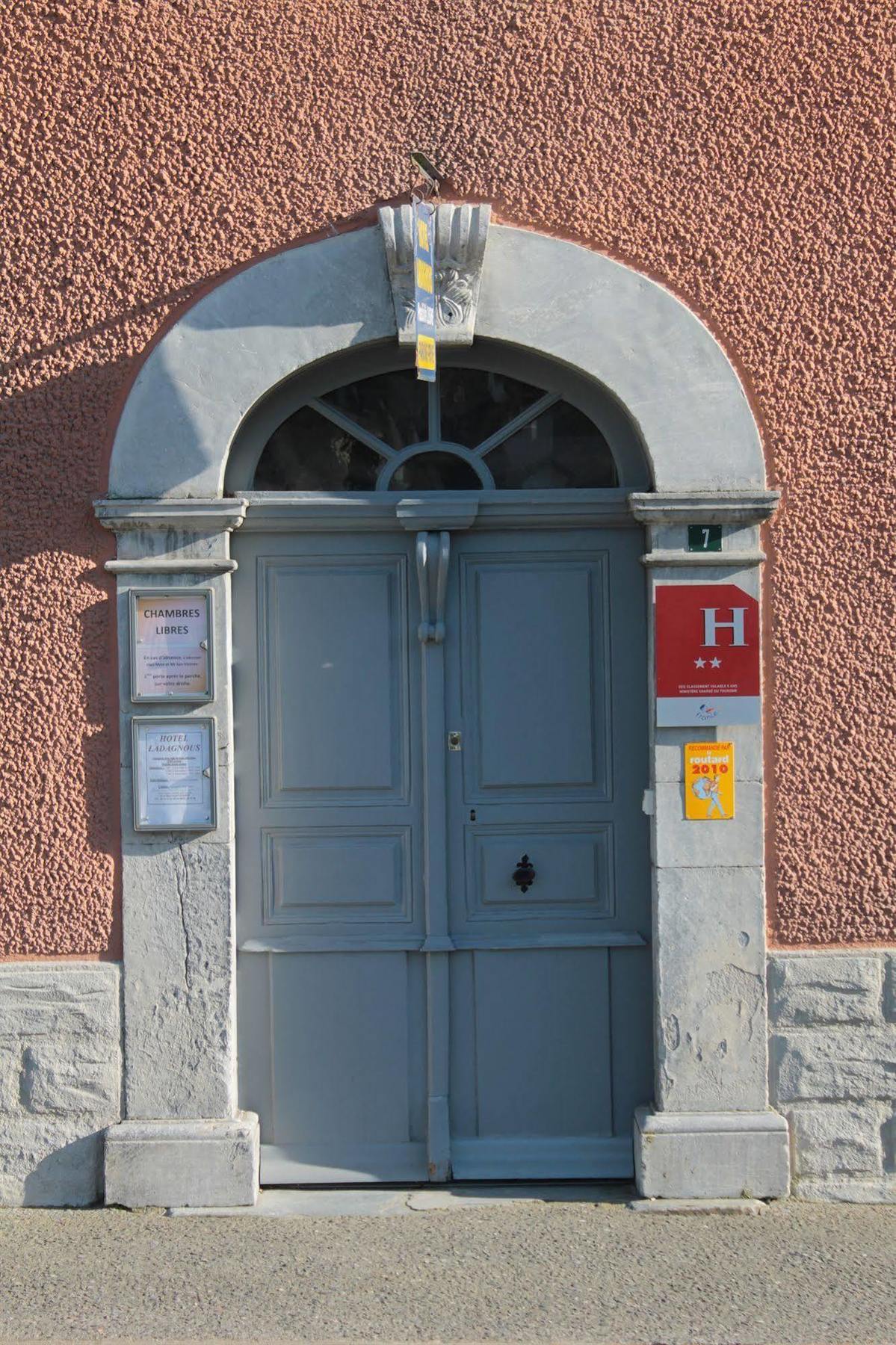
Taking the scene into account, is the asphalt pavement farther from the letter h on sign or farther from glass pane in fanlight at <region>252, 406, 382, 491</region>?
glass pane in fanlight at <region>252, 406, 382, 491</region>

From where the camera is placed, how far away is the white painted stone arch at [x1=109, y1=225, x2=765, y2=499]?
4621 mm

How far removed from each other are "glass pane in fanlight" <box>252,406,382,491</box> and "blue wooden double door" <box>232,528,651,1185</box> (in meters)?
0.21

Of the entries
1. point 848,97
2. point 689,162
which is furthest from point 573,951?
point 848,97

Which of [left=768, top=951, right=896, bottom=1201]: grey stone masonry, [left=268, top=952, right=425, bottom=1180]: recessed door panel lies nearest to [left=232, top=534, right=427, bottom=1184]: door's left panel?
[left=268, top=952, right=425, bottom=1180]: recessed door panel

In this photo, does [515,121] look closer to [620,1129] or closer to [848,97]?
[848,97]

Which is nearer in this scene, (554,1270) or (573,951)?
(554,1270)

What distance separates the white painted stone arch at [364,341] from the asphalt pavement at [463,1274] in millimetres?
2510

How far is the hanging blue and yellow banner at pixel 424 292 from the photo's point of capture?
428 cm

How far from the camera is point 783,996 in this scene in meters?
4.65

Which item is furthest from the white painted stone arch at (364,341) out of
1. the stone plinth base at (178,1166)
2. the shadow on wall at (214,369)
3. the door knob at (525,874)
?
the stone plinth base at (178,1166)

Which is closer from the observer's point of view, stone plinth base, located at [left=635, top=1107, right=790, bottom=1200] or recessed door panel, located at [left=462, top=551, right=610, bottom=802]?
stone plinth base, located at [left=635, top=1107, right=790, bottom=1200]

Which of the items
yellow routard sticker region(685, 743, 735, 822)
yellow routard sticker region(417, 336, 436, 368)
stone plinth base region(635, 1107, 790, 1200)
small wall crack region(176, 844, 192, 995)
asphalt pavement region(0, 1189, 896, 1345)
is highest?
yellow routard sticker region(417, 336, 436, 368)

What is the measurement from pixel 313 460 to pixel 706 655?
1597mm

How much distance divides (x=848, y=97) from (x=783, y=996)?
3.18 meters
